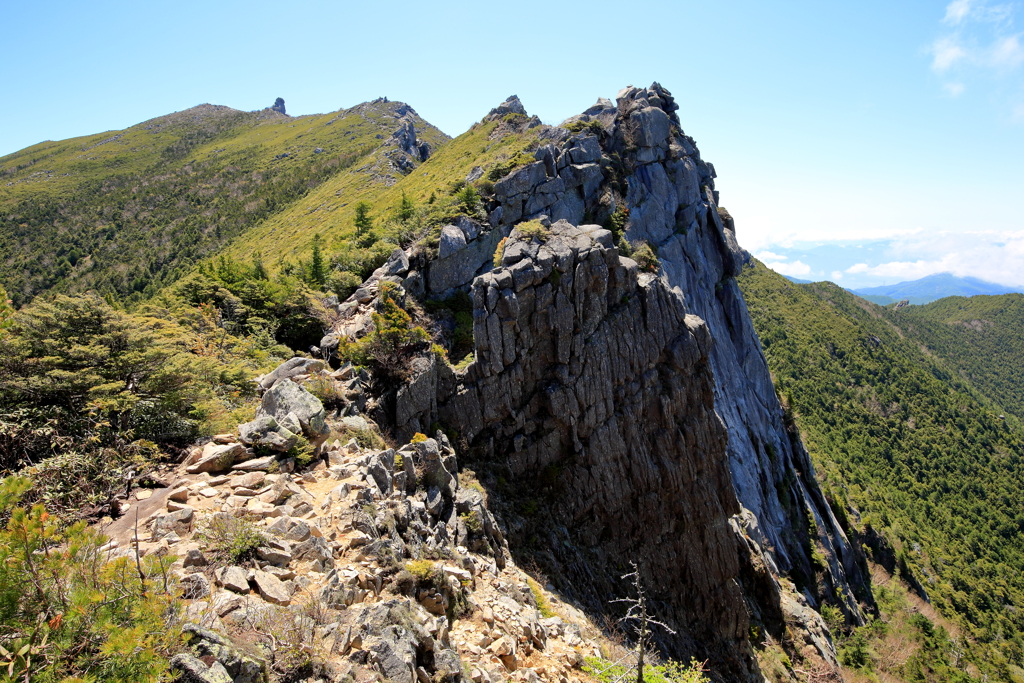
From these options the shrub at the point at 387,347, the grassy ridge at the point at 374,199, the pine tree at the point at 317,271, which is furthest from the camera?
the grassy ridge at the point at 374,199

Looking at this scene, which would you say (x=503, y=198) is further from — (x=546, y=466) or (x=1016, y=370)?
(x=1016, y=370)

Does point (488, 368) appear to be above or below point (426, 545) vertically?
above

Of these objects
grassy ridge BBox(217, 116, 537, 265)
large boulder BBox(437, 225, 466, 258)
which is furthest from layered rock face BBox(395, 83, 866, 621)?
grassy ridge BBox(217, 116, 537, 265)

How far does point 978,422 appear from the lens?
277 ft

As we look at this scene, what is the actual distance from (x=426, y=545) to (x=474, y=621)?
7.38 ft

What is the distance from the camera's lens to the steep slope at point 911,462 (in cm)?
5697

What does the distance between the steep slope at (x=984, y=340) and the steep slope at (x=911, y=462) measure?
4413cm

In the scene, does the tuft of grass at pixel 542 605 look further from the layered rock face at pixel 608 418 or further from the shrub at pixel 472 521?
the layered rock face at pixel 608 418

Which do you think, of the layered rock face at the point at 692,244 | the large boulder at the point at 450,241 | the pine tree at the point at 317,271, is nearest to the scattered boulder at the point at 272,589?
the large boulder at the point at 450,241

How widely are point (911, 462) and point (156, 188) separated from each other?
593ft

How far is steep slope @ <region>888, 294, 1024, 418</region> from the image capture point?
129 m

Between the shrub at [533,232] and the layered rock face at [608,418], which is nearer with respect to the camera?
the layered rock face at [608,418]

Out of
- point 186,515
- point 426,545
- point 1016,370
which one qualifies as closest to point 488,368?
point 426,545

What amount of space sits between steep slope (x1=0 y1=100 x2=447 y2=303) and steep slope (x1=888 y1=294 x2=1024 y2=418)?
170212mm
